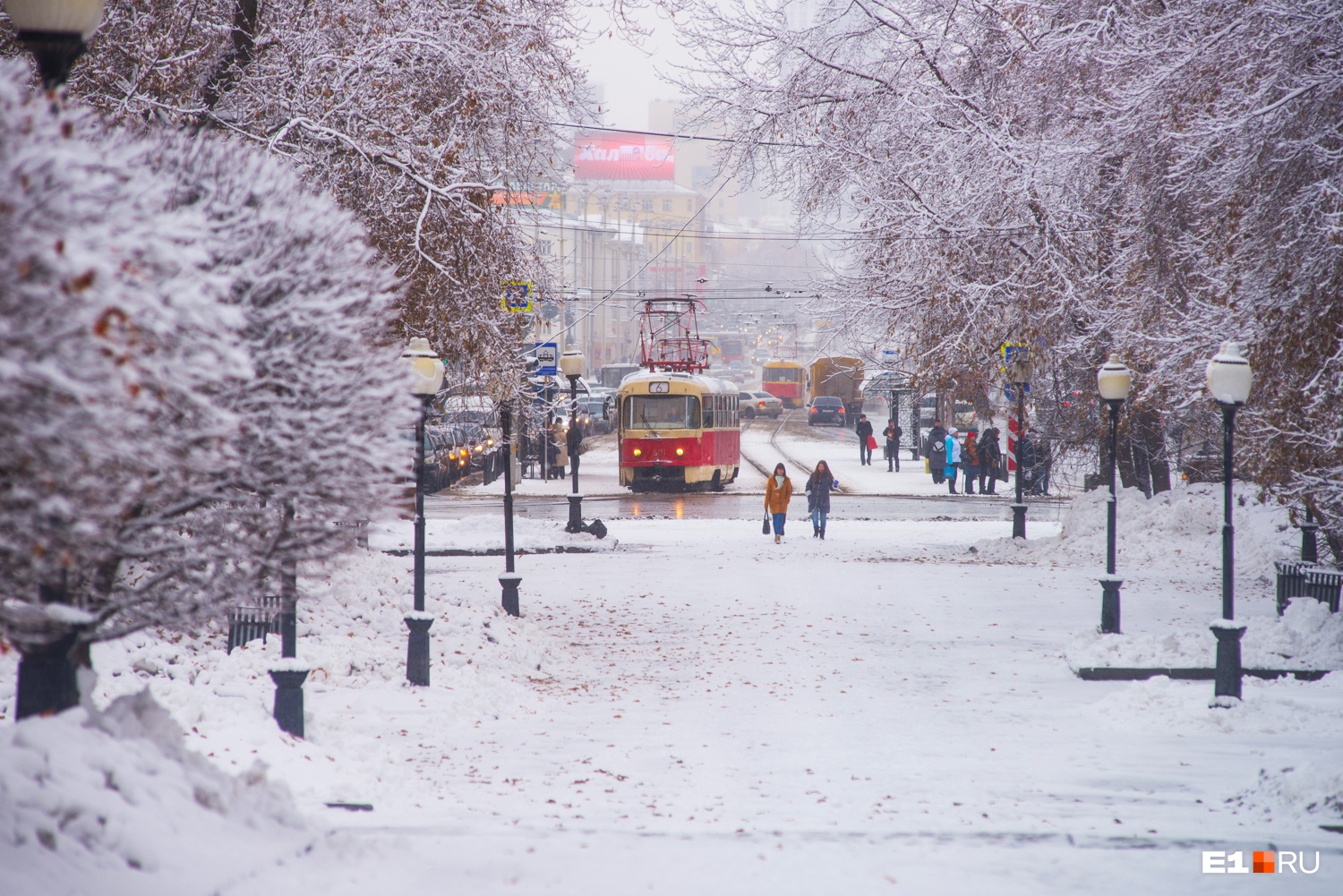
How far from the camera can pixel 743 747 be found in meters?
8.41

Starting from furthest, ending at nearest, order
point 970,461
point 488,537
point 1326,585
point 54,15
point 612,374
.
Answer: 1. point 612,374
2. point 970,461
3. point 488,537
4. point 1326,585
5. point 54,15

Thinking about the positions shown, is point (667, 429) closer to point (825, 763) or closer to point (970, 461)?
point (970, 461)

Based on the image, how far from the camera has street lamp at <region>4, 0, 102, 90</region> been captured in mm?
4688

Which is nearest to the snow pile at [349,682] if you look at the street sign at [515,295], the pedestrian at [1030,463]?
the street sign at [515,295]

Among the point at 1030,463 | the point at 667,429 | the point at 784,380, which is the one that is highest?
the point at 784,380

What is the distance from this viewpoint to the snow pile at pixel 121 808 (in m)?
4.08

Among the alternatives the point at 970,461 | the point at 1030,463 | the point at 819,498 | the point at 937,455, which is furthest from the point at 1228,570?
the point at 937,455

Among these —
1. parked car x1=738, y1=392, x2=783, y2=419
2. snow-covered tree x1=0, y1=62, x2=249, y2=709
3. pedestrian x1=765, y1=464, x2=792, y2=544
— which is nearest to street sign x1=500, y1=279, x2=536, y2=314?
snow-covered tree x1=0, y1=62, x2=249, y2=709

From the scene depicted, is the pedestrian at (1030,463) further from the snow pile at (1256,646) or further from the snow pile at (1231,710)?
the snow pile at (1231,710)

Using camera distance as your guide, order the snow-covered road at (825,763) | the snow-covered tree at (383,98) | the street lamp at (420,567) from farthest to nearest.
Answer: the snow-covered tree at (383,98) < the street lamp at (420,567) < the snow-covered road at (825,763)

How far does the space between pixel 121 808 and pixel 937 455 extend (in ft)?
106

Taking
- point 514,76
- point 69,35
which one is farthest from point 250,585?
point 514,76

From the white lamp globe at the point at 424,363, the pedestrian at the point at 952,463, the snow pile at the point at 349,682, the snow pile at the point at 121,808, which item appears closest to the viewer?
the snow pile at the point at 121,808

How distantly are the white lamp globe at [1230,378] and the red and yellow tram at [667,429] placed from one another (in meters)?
22.5
